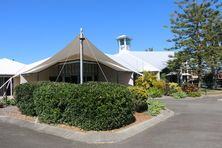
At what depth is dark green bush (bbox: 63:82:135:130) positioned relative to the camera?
36.5ft

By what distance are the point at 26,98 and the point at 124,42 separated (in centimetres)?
3804

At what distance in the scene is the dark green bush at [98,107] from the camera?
11.1 meters

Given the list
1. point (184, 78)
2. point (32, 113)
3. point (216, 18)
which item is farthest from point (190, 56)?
point (32, 113)

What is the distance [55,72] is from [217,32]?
21.0 metres

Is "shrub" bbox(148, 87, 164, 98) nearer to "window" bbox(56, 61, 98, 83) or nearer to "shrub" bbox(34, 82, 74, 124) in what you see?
"window" bbox(56, 61, 98, 83)

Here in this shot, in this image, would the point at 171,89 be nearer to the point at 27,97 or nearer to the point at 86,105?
the point at 27,97

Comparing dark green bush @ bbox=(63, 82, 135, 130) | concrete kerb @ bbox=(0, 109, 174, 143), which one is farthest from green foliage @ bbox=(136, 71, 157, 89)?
dark green bush @ bbox=(63, 82, 135, 130)

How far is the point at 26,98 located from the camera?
15.2 m

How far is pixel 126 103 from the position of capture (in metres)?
12.0

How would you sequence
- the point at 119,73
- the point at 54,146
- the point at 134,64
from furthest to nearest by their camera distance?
1. the point at 134,64
2. the point at 119,73
3. the point at 54,146

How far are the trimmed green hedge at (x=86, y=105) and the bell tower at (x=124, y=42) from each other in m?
39.2

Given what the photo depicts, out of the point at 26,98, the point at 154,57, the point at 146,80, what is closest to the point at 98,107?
the point at 26,98

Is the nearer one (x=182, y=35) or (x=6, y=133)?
(x=6, y=133)

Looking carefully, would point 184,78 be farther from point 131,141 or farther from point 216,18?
point 131,141
